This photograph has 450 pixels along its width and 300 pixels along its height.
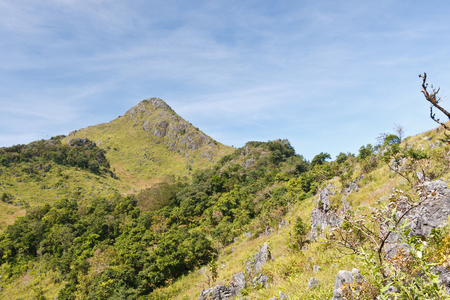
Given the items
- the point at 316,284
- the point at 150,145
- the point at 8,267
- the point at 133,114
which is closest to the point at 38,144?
the point at 150,145

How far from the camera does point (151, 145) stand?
13300cm

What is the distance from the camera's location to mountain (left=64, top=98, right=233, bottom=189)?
113 meters

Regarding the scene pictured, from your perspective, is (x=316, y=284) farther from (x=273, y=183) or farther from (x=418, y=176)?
(x=273, y=183)

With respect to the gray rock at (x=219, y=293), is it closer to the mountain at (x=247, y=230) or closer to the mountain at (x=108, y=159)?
the mountain at (x=247, y=230)

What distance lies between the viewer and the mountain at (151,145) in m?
113

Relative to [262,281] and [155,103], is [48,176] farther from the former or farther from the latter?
[155,103]

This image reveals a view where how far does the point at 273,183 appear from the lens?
47.6 meters

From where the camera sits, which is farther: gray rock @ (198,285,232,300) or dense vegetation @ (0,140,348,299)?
dense vegetation @ (0,140,348,299)

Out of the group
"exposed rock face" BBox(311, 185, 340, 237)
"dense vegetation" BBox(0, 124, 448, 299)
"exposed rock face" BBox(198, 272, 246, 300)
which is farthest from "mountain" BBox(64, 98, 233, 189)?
"exposed rock face" BBox(198, 272, 246, 300)

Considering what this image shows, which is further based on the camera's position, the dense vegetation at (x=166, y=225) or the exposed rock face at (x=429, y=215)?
the dense vegetation at (x=166, y=225)

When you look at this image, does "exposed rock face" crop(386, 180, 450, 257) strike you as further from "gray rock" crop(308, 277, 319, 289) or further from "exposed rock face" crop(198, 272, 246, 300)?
"exposed rock face" crop(198, 272, 246, 300)

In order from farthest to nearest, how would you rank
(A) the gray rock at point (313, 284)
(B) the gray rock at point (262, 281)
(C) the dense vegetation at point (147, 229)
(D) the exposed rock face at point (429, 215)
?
(C) the dense vegetation at point (147, 229)
(B) the gray rock at point (262, 281)
(A) the gray rock at point (313, 284)
(D) the exposed rock face at point (429, 215)

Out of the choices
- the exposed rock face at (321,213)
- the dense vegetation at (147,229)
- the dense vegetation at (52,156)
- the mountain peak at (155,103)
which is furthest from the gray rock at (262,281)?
the mountain peak at (155,103)

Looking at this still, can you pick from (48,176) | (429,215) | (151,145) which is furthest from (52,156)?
(429,215)
